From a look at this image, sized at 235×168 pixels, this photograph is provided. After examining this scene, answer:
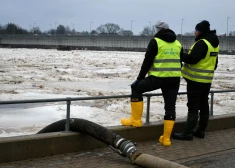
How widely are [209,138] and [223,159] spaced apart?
144 centimetres

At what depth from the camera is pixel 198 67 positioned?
7.57 meters

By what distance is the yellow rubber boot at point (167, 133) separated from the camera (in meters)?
7.17

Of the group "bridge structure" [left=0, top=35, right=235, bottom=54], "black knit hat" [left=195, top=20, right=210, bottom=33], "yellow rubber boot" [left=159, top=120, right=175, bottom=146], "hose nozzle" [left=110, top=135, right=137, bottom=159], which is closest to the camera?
"hose nozzle" [left=110, top=135, right=137, bottom=159]

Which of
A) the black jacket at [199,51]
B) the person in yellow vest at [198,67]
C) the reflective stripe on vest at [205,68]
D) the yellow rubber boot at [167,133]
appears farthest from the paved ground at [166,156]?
the black jacket at [199,51]

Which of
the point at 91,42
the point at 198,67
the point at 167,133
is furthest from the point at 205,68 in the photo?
the point at 91,42

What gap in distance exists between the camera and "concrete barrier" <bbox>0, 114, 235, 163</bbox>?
6145 mm

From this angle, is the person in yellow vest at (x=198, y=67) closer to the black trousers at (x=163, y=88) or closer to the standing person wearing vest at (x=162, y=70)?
the standing person wearing vest at (x=162, y=70)

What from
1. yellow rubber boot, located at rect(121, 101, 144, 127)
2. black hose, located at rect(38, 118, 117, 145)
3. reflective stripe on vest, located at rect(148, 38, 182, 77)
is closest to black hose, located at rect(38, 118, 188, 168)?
black hose, located at rect(38, 118, 117, 145)

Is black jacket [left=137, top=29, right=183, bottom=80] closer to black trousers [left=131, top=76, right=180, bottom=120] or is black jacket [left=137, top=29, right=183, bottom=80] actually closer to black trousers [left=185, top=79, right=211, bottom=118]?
black trousers [left=131, top=76, right=180, bottom=120]

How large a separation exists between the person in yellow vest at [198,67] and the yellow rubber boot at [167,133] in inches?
20.4

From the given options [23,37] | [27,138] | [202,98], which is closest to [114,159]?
[27,138]

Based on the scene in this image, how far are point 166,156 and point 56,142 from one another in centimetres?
180

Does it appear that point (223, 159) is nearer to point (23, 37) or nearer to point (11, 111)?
point (11, 111)

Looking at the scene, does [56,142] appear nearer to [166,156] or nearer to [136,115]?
[136,115]
